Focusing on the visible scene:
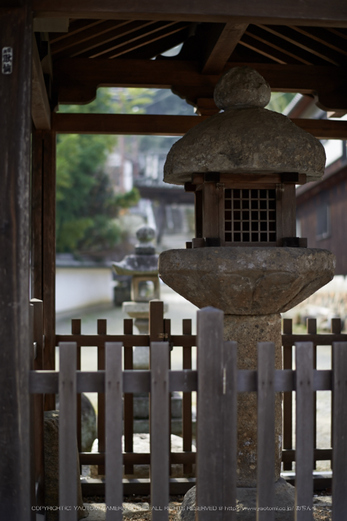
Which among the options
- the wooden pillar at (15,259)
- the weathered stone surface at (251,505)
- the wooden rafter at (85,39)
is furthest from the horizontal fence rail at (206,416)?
the wooden rafter at (85,39)

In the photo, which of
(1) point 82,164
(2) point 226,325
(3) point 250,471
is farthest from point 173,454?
(1) point 82,164

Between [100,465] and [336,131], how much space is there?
3299 mm

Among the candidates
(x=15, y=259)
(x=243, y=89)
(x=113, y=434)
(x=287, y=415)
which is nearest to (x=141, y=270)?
(x=287, y=415)

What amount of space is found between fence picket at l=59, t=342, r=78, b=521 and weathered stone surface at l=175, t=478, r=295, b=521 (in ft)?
2.75

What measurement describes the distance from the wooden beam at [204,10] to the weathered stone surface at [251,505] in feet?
7.57

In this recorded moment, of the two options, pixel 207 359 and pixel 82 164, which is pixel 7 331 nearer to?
pixel 207 359

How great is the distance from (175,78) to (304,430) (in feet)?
10.5

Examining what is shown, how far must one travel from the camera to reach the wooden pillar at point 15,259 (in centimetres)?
209

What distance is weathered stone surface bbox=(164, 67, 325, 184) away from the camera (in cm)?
265

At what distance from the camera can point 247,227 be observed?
2.99m

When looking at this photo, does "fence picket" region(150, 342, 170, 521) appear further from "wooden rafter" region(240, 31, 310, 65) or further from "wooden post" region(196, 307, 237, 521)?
"wooden rafter" region(240, 31, 310, 65)

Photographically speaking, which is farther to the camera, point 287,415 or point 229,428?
point 287,415

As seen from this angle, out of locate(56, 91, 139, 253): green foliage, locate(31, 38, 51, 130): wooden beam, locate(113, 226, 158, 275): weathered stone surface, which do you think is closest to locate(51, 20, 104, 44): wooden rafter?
locate(31, 38, 51, 130): wooden beam

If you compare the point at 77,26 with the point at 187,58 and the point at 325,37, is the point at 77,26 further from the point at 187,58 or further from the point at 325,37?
the point at 325,37
